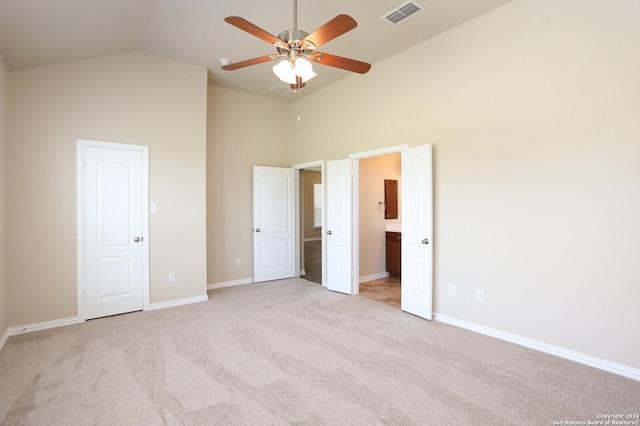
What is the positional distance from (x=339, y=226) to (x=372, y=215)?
3.50 ft

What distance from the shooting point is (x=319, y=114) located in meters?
5.51

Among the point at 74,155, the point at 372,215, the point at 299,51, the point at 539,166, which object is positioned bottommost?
the point at 372,215

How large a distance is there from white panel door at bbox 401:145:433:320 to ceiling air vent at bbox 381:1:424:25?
1.39 m

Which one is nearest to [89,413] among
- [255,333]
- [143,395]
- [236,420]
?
[143,395]

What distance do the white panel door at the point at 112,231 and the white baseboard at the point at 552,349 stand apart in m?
3.95

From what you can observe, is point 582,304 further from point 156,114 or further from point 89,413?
point 156,114

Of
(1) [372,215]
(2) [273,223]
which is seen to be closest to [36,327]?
(2) [273,223]

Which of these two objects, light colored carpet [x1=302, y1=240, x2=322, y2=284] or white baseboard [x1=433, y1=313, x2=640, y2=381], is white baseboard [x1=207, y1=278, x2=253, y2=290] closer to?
light colored carpet [x1=302, y1=240, x2=322, y2=284]

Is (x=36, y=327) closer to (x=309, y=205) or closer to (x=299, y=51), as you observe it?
(x=299, y=51)

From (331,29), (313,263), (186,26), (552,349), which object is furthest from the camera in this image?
(313,263)

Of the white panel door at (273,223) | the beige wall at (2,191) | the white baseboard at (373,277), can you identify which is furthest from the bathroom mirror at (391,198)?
the beige wall at (2,191)

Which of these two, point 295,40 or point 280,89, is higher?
point 280,89

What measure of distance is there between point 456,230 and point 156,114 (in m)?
4.11

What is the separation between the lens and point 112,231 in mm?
3914
